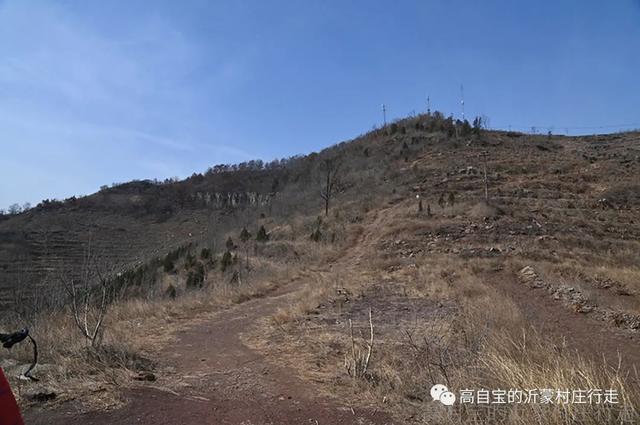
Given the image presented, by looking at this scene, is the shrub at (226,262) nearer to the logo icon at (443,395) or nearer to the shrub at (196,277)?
the shrub at (196,277)

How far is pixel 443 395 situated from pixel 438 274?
1009 centimetres

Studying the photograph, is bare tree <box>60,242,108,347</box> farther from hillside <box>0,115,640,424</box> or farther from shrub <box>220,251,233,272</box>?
shrub <box>220,251,233,272</box>

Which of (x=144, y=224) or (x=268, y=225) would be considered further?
(x=144, y=224)

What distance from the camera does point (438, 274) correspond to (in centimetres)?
1360

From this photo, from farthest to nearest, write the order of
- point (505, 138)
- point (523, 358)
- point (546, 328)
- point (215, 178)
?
1. point (215, 178)
2. point (505, 138)
3. point (546, 328)
4. point (523, 358)

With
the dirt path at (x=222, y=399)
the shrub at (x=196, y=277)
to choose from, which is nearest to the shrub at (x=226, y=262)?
the shrub at (x=196, y=277)

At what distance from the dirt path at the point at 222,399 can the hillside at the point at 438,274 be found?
0.27 ft

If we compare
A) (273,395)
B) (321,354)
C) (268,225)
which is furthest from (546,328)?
(268,225)

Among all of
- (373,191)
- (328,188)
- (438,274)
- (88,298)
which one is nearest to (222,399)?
(88,298)

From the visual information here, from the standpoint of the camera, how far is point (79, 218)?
66.6 m

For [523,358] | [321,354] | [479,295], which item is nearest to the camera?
[523,358]

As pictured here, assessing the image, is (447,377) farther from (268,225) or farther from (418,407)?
(268,225)

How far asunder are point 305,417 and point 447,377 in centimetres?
146

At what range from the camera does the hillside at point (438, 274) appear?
477 centimetres
